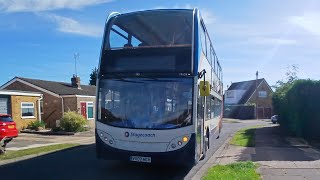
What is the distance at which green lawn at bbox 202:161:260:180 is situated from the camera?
9734mm

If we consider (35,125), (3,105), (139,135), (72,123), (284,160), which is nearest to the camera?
(139,135)

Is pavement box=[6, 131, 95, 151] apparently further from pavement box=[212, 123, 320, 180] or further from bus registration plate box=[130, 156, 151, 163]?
pavement box=[212, 123, 320, 180]

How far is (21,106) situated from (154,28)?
844 inches

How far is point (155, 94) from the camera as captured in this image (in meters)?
10.2

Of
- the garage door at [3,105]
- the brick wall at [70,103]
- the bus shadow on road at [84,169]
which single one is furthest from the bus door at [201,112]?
the brick wall at [70,103]

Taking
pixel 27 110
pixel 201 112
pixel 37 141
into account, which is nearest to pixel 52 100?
pixel 27 110

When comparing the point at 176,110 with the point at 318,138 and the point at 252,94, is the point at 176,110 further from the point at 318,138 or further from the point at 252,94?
the point at 252,94

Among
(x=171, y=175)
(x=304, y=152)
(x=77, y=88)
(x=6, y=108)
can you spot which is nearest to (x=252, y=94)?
(x=77, y=88)

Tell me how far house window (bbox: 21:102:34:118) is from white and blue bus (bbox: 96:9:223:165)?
21.1m

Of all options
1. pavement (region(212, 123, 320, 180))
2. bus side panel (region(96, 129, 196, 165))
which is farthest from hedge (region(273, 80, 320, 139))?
bus side panel (region(96, 129, 196, 165))

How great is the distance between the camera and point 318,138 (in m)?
19.7

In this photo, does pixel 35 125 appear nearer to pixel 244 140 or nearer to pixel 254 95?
pixel 244 140

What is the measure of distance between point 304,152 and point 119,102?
8184 mm

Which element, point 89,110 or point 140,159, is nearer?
point 140,159
